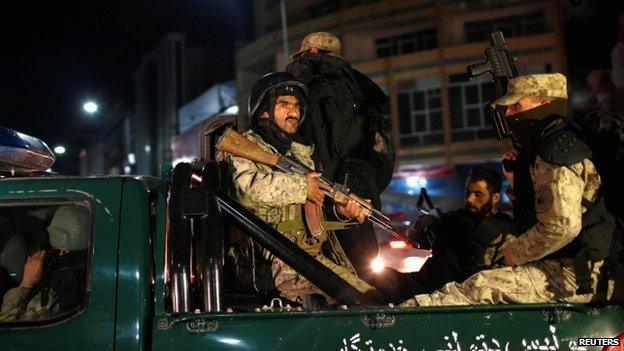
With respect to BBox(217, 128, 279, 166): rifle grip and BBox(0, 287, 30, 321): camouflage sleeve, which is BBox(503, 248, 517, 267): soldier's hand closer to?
BBox(217, 128, 279, 166): rifle grip

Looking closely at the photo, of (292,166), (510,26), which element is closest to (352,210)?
(292,166)

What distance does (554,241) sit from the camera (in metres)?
2.58

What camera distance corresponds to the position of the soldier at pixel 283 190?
2.96 m

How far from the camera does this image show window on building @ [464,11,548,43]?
24047 mm

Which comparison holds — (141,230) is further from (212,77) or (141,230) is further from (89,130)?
(89,130)

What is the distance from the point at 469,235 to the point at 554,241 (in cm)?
132

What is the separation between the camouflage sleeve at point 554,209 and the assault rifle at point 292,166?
37.4 inches

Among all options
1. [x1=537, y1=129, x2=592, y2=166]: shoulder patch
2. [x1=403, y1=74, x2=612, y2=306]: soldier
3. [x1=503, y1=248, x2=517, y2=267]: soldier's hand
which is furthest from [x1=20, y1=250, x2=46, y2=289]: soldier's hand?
[x1=537, y1=129, x2=592, y2=166]: shoulder patch

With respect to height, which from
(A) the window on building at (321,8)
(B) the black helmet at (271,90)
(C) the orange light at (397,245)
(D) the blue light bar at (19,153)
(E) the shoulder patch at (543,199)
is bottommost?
(E) the shoulder patch at (543,199)

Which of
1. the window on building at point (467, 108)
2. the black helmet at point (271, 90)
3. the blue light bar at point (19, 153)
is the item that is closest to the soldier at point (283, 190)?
the black helmet at point (271, 90)

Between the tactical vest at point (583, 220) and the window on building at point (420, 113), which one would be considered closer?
the tactical vest at point (583, 220)

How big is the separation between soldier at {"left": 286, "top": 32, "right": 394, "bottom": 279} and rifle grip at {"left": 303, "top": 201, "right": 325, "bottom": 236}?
2.06 ft

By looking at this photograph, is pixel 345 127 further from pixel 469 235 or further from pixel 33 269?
pixel 33 269

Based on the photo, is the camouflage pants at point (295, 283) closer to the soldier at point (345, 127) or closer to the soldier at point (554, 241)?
the soldier at point (554, 241)
